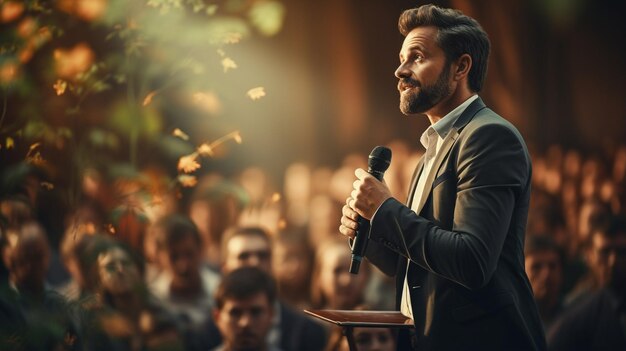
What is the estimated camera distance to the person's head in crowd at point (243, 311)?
Result: 401cm

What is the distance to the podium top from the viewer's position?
196cm

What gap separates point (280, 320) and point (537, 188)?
413 centimetres

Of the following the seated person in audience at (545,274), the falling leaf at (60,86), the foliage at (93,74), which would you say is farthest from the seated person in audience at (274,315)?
the falling leaf at (60,86)

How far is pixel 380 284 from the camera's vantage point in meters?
5.20

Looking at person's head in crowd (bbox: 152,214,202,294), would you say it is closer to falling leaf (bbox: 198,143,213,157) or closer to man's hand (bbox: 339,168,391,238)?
falling leaf (bbox: 198,143,213,157)

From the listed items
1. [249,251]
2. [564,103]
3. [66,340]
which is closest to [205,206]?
[249,251]

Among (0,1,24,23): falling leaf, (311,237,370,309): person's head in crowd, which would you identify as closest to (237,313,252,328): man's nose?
(311,237,370,309): person's head in crowd

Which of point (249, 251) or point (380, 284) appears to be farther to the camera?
point (380, 284)

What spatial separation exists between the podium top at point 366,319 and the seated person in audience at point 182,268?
107 inches

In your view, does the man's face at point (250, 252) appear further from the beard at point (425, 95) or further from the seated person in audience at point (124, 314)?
the beard at point (425, 95)

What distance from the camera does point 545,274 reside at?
4684 millimetres

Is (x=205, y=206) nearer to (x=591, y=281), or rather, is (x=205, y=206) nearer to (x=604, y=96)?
(x=591, y=281)

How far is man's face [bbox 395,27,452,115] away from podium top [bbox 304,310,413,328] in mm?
424

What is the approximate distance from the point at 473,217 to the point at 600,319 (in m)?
2.69
